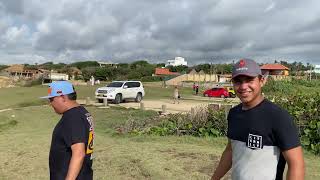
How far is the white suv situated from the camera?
107ft

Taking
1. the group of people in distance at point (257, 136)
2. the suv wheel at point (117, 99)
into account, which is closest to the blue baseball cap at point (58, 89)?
the group of people in distance at point (257, 136)

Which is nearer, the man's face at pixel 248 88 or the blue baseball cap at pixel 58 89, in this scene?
the man's face at pixel 248 88

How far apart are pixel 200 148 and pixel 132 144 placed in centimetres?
174

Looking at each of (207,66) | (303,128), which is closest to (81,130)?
(303,128)

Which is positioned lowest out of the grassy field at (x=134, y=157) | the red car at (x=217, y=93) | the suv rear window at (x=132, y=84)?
the red car at (x=217, y=93)

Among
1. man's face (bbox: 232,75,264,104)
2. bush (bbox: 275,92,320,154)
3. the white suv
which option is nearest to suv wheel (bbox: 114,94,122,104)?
the white suv

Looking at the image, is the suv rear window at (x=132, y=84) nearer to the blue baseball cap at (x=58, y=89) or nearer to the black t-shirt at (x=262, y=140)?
the blue baseball cap at (x=58, y=89)

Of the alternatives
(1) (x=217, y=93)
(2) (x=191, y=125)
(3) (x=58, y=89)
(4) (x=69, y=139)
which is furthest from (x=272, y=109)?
(1) (x=217, y=93)

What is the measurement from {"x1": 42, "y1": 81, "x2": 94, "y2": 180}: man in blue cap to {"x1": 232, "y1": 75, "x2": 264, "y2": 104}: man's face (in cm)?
142

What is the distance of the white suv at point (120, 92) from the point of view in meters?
32.7

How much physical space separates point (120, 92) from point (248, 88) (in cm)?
3071

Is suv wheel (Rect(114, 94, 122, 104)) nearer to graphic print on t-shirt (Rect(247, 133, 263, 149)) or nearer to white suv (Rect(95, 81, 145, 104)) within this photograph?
white suv (Rect(95, 81, 145, 104))

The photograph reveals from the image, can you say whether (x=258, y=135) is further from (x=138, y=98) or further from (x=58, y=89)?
(x=138, y=98)

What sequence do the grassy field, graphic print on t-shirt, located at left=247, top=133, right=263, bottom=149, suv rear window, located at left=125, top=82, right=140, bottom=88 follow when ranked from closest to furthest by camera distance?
graphic print on t-shirt, located at left=247, top=133, right=263, bottom=149, the grassy field, suv rear window, located at left=125, top=82, right=140, bottom=88
